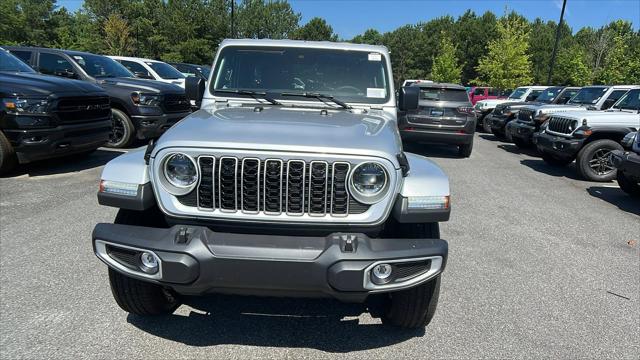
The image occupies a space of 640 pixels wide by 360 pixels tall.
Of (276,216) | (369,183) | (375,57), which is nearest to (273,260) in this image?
(276,216)

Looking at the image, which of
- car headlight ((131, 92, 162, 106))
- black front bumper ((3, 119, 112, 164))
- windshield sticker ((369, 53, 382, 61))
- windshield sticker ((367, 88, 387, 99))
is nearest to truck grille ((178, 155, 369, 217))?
windshield sticker ((367, 88, 387, 99))

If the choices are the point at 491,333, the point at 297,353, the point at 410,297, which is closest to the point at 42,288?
the point at 297,353

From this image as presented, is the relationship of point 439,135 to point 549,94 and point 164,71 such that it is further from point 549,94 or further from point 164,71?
point 164,71

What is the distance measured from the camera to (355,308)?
131 inches

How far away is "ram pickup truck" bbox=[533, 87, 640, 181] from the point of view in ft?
27.8

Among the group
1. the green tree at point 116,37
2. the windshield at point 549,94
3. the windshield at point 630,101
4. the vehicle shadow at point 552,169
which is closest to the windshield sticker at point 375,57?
the vehicle shadow at point 552,169

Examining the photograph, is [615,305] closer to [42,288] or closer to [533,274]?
[533,274]

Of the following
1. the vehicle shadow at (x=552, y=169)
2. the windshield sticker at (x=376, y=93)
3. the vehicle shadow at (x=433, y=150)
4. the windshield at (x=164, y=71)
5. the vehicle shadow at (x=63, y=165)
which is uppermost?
the windshield sticker at (x=376, y=93)

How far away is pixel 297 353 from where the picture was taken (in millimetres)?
2812

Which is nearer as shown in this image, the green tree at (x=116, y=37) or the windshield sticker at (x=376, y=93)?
the windshield sticker at (x=376, y=93)

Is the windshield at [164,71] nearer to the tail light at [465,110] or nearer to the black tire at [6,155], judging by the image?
the black tire at [6,155]

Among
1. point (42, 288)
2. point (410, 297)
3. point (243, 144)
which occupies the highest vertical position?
point (243, 144)

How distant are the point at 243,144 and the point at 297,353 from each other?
1343mm

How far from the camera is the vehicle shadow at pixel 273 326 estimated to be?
116 inches
